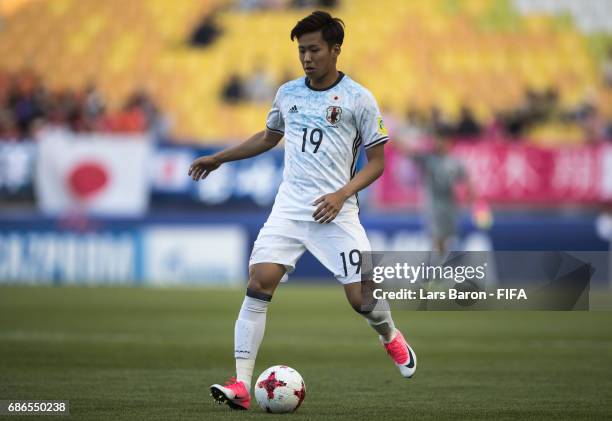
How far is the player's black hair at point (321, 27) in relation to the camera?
21.6ft

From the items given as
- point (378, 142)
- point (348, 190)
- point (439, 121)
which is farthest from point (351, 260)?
point (439, 121)

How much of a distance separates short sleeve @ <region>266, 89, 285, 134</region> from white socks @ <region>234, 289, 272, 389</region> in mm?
1020

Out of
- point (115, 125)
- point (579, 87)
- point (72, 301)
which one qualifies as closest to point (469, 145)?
point (579, 87)

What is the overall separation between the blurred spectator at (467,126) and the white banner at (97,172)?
21.9 ft

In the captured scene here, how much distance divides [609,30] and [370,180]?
20.7 meters

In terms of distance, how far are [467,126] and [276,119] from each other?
58.3 ft

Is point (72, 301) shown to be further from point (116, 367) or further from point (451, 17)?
point (451, 17)

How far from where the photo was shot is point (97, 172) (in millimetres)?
21438

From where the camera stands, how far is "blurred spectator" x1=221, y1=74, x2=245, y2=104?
25594 millimetres

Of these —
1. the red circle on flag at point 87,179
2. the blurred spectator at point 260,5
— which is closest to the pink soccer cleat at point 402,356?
the red circle on flag at point 87,179

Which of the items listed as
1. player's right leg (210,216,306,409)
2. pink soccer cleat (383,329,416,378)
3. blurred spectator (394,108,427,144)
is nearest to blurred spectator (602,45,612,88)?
blurred spectator (394,108,427,144)

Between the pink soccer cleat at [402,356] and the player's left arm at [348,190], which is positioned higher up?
the player's left arm at [348,190]

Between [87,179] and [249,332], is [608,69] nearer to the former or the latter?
[87,179]

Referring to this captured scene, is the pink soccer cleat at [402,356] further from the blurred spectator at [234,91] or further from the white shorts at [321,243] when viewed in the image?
the blurred spectator at [234,91]
